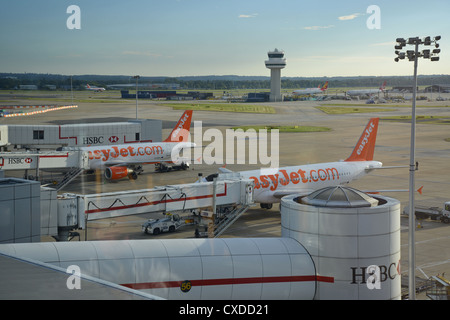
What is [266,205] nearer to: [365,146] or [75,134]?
[365,146]

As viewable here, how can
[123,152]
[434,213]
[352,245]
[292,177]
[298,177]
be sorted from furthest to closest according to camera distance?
1. [123,152]
2. [298,177]
3. [292,177]
4. [434,213]
5. [352,245]

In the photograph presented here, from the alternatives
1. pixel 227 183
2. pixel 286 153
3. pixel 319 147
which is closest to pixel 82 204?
pixel 227 183

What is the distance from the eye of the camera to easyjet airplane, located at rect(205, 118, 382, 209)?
175 feet

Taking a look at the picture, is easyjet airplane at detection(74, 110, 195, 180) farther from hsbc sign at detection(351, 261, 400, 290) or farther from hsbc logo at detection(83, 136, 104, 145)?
hsbc sign at detection(351, 261, 400, 290)

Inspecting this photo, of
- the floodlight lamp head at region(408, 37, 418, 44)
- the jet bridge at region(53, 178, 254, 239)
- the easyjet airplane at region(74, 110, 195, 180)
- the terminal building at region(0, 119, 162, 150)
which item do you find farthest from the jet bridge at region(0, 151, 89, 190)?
the floodlight lamp head at region(408, 37, 418, 44)

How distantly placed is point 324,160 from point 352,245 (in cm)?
7086

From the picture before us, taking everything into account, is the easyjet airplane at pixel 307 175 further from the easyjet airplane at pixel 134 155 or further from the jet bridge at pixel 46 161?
the easyjet airplane at pixel 134 155

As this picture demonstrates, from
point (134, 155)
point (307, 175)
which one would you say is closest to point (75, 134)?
point (134, 155)

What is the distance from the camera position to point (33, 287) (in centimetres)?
1755

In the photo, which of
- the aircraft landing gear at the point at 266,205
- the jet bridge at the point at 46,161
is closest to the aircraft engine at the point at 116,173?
the jet bridge at the point at 46,161

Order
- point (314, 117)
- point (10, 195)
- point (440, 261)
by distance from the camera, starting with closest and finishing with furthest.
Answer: point (10, 195) → point (440, 261) → point (314, 117)

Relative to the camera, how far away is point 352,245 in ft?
74.7
